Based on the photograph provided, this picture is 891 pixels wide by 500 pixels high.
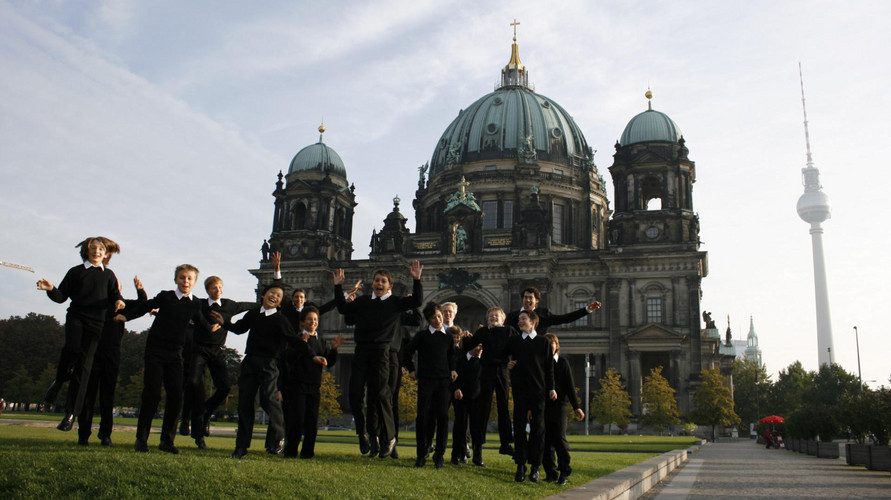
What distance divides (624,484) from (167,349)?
658 centimetres

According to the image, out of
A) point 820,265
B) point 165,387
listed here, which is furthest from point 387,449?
point 820,265

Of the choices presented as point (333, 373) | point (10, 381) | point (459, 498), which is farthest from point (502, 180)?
point (459, 498)

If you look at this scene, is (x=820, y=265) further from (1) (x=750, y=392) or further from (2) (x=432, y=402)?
(2) (x=432, y=402)

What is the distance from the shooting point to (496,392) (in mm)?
12539

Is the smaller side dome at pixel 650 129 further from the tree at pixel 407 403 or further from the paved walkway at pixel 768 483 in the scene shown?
the paved walkway at pixel 768 483

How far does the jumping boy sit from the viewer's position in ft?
32.3

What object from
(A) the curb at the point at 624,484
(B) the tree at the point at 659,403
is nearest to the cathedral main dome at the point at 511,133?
(B) the tree at the point at 659,403

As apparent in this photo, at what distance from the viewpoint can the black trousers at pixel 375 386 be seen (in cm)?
1108

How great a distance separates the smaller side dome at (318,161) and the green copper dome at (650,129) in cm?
2489

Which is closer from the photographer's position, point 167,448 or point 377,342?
point 167,448

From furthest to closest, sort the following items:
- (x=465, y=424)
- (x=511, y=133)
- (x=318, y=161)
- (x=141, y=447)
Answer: (x=511, y=133) → (x=318, y=161) → (x=465, y=424) → (x=141, y=447)

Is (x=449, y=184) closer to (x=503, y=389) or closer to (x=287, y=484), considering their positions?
(x=503, y=389)

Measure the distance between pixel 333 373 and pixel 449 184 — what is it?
814 inches

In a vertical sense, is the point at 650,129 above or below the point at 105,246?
above
